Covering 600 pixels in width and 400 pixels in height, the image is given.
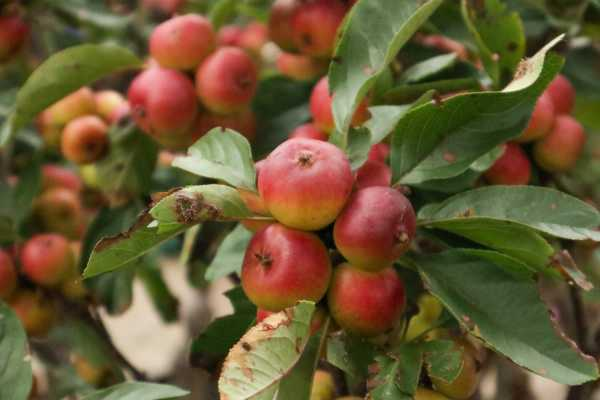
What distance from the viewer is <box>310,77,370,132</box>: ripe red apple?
2.51 feet

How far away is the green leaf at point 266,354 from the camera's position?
0.55 metres

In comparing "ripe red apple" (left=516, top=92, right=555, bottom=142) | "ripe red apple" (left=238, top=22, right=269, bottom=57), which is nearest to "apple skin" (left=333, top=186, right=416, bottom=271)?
"ripe red apple" (left=516, top=92, right=555, bottom=142)

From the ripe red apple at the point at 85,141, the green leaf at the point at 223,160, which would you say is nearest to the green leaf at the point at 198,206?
the green leaf at the point at 223,160

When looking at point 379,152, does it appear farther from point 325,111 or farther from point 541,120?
point 541,120

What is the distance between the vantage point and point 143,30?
1.35 m

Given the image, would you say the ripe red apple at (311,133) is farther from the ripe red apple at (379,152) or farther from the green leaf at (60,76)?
the green leaf at (60,76)

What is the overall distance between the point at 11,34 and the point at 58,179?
22 centimetres

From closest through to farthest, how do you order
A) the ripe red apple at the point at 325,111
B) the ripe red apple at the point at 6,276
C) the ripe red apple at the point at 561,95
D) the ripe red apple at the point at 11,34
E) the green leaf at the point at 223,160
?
1. the green leaf at the point at 223,160
2. the ripe red apple at the point at 325,111
3. the ripe red apple at the point at 561,95
4. the ripe red apple at the point at 6,276
5. the ripe red apple at the point at 11,34

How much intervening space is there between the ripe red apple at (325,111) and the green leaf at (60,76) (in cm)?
25

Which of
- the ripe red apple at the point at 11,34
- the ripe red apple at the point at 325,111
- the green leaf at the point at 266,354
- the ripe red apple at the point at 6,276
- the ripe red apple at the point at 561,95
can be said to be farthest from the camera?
the ripe red apple at the point at 11,34

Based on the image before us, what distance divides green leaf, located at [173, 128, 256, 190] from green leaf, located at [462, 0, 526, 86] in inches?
9.9

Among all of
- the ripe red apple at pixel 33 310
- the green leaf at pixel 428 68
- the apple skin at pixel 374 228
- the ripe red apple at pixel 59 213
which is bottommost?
the ripe red apple at pixel 33 310

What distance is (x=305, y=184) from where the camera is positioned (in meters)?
0.60

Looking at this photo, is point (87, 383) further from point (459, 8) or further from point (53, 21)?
point (459, 8)
